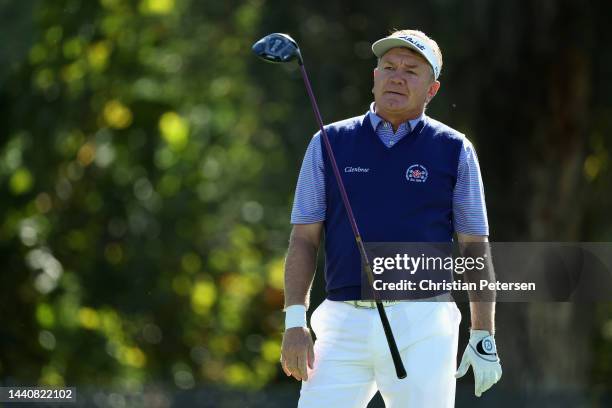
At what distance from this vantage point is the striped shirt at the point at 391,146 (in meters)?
5.00

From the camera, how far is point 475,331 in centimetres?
506

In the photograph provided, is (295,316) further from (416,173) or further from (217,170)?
(217,170)

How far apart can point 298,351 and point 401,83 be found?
101cm

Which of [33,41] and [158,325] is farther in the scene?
[158,325]

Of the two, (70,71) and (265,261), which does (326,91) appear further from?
(265,261)

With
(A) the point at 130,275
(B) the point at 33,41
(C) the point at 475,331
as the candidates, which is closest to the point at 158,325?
(A) the point at 130,275

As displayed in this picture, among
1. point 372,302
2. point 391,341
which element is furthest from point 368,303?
point 391,341

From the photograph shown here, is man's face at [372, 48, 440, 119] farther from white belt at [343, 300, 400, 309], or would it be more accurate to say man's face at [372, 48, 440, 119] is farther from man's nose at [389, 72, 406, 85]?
white belt at [343, 300, 400, 309]

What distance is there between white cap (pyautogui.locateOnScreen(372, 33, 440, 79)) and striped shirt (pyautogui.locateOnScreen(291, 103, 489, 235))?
21 centimetres

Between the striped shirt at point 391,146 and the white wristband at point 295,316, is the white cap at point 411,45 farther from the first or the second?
the white wristband at point 295,316

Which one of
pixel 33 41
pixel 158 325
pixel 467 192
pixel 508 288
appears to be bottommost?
pixel 158 325

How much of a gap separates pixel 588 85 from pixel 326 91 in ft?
7.19

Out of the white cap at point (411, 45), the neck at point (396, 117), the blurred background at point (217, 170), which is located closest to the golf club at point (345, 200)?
the neck at point (396, 117)

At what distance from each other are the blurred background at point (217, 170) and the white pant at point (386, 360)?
4.42 metres
